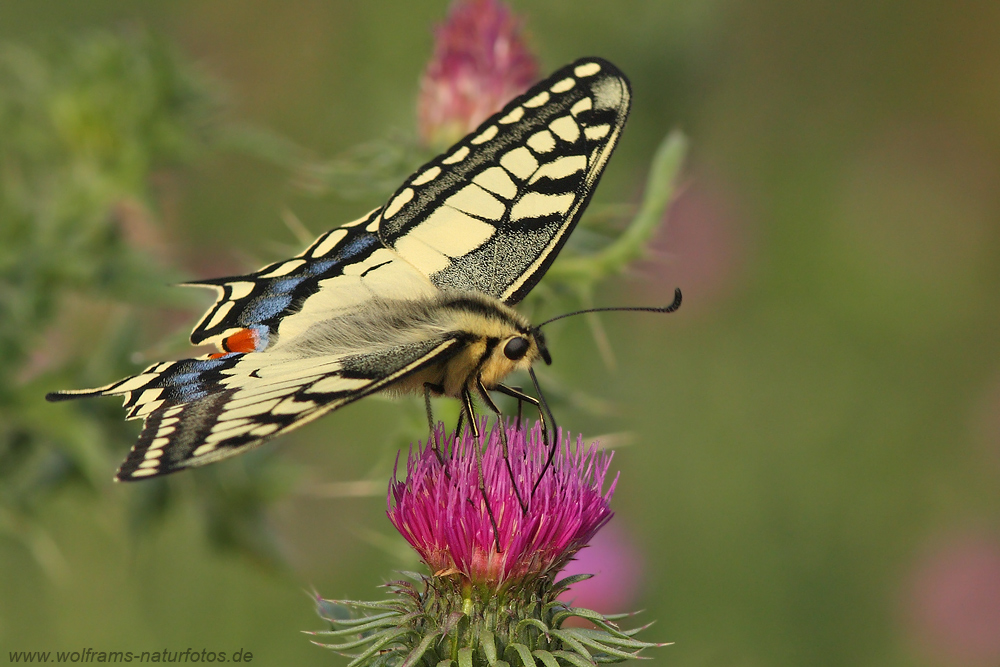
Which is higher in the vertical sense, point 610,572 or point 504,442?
point 610,572

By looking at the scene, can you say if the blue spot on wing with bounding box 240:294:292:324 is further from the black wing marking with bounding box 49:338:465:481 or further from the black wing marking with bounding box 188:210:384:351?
the black wing marking with bounding box 49:338:465:481

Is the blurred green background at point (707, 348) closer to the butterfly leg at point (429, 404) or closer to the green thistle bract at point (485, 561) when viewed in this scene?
the butterfly leg at point (429, 404)

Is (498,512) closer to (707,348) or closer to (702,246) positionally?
(707,348)

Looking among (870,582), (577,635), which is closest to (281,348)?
(577,635)

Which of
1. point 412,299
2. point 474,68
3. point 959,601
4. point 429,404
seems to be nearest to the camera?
point 429,404

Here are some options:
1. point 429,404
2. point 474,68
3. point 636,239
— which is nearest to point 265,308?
point 429,404

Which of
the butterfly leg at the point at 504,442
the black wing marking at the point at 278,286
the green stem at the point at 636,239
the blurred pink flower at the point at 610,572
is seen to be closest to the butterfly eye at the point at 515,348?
the butterfly leg at the point at 504,442

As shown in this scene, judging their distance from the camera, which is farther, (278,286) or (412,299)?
(278,286)

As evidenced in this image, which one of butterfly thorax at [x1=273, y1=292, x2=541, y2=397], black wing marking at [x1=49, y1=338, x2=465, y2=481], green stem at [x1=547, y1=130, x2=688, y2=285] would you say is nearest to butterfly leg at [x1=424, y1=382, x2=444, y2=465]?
butterfly thorax at [x1=273, y1=292, x2=541, y2=397]
